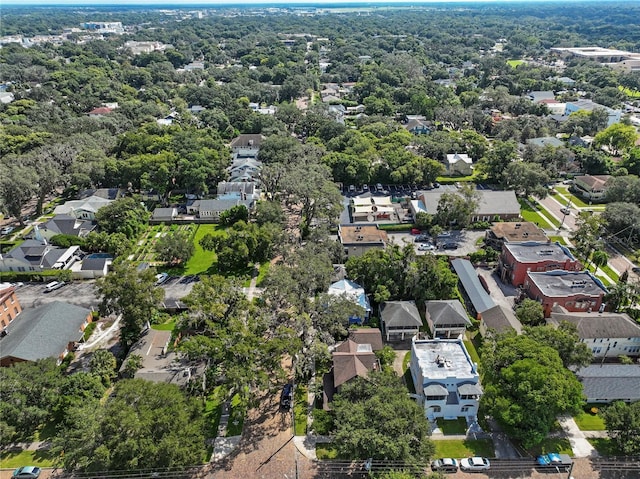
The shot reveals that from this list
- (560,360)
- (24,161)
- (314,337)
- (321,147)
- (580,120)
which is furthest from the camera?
(580,120)

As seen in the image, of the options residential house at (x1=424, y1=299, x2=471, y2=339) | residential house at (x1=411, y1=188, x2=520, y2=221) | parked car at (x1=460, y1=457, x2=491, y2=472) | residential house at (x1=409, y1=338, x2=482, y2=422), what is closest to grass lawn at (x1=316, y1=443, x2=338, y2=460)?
residential house at (x1=409, y1=338, x2=482, y2=422)

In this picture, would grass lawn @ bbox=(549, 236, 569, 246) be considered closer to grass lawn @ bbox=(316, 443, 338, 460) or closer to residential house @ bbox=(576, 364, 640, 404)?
residential house @ bbox=(576, 364, 640, 404)

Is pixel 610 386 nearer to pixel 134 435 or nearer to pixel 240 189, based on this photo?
pixel 134 435

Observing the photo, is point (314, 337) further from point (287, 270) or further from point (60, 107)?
point (60, 107)

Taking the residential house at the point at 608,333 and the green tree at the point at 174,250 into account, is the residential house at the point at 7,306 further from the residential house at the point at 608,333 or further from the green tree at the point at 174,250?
the residential house at the point at 608,333

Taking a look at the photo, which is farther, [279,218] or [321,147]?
[321,147]

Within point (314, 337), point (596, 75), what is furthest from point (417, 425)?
point (596, 75)
